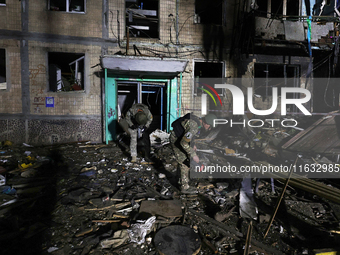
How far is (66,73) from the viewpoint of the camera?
27.8 feet

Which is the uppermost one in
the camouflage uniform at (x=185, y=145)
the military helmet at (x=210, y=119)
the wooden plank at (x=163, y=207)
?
the military helmet at (x=210, y=119)

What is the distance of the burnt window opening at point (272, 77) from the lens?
915cm

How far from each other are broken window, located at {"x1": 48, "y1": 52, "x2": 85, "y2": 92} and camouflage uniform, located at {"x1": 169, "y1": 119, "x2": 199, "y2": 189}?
228 inches

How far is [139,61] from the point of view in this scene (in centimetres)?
693

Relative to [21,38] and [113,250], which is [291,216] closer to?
[113,250]

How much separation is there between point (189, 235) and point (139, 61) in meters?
5.81

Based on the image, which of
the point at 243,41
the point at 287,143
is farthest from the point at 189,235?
the point at 243,41

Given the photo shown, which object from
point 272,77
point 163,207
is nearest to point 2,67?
point 163,207

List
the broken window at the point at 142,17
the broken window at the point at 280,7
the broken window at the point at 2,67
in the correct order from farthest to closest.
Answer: the broken window at the point at 280,7 → the broken window at the point at 142,17 → the broken window at the point at 2,67

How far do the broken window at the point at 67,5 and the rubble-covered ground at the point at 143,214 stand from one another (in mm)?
6036

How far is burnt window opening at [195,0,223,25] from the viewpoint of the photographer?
28.7ft

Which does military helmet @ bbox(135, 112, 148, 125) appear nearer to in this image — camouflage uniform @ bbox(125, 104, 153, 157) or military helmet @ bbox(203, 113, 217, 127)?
camouflage uniform @ bbox(125, 104, 153, 157)

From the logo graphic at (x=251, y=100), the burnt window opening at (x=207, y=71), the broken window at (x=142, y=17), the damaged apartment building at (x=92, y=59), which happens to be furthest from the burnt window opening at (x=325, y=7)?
the broken window at (x=142, y=17)

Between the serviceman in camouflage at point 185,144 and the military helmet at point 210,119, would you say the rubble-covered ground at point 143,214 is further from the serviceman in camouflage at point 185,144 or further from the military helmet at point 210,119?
the military helmet at point 210,119
